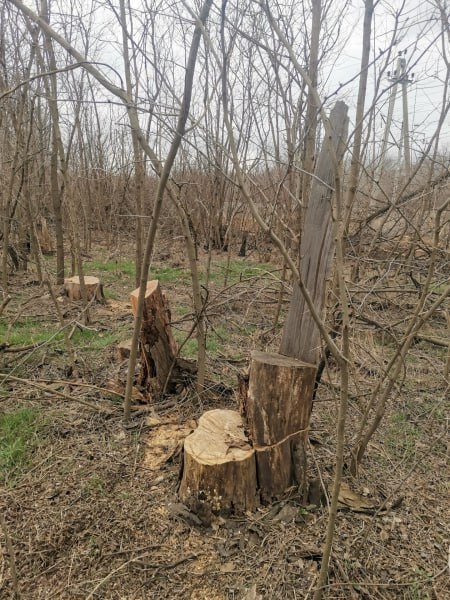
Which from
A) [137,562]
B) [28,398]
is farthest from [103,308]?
[137,562]

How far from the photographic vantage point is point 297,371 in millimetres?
1830

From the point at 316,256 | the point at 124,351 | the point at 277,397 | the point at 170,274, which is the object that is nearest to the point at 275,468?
the point at 277,397

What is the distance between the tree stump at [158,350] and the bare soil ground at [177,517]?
147 mm

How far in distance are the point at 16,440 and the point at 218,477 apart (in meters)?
1.41

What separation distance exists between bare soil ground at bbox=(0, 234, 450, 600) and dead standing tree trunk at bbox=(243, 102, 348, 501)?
0.65 ft

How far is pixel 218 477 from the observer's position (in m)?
1.84

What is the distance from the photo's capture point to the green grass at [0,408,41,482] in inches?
88.3

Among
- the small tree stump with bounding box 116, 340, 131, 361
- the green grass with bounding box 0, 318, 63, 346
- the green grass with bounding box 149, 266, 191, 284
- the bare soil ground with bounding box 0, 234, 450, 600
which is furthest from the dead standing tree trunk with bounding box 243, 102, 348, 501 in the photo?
the green grass with bounding box 149, 266, 191, 284

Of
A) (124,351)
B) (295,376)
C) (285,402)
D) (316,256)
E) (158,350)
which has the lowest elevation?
(124,351)

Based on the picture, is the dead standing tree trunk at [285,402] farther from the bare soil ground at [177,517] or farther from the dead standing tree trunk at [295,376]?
the bare soil ground at [177,517]

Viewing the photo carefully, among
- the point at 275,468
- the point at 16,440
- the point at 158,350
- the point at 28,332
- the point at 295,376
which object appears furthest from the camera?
the point at 28,332

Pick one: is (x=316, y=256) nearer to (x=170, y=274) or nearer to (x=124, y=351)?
(x=124, y=351)

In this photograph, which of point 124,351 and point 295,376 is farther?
point 124,351

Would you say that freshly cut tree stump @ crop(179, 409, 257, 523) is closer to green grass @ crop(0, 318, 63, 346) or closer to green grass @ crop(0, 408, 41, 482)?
green grass @ crop(0, 408, 41, 482)
